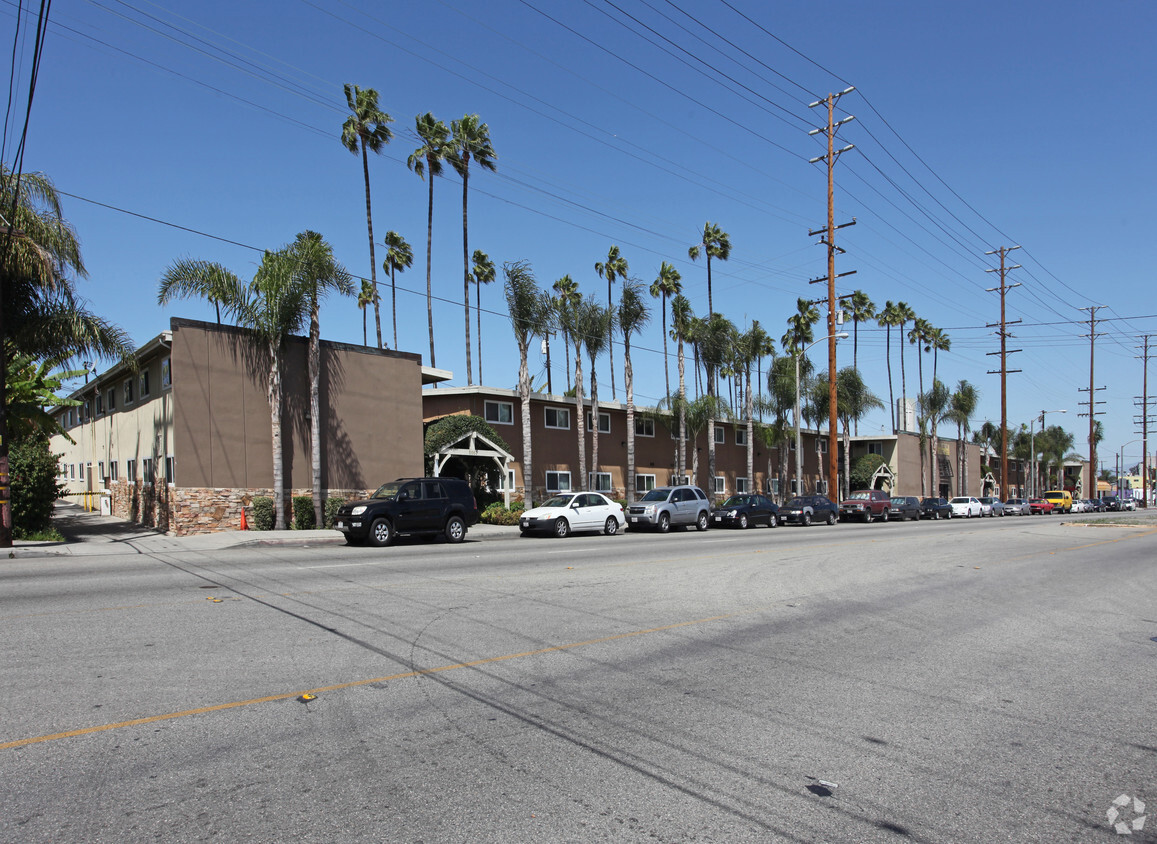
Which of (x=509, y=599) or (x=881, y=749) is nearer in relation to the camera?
(x=881, y=749)

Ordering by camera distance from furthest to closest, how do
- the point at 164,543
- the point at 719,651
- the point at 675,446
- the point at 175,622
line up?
the point at 675,446 → the point at 164,543 → the point at 175,622 → the point at 719,651

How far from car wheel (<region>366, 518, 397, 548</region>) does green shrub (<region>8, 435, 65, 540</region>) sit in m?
8.99

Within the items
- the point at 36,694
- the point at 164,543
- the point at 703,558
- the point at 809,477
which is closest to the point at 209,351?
the point at 164,543

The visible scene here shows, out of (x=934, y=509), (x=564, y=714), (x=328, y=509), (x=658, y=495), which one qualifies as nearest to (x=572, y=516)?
(x=658, y=495)

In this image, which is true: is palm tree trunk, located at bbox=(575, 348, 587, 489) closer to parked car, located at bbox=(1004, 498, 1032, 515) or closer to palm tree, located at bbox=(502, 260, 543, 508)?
palm tree, located at bbox=(502, 260, 543, 508)

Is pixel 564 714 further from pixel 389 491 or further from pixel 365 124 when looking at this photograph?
pixel 365 124

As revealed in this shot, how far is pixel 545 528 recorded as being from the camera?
87.1 feet

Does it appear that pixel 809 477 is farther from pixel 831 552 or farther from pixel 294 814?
pixel 294 814

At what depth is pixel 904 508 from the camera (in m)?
46.6

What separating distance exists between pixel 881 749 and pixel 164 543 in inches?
819

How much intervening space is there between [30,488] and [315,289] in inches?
376

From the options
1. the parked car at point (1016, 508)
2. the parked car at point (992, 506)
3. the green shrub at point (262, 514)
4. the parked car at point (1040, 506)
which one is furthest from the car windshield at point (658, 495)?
the parked car at point (1040, 506)

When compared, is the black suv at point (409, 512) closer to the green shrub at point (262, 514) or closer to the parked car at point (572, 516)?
the parked car at point (572, 516)

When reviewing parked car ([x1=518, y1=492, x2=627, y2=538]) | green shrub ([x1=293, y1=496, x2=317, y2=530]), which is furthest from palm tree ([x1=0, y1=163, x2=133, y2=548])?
parked car ([x1=518, y1=492, x2=627, y2=538])
